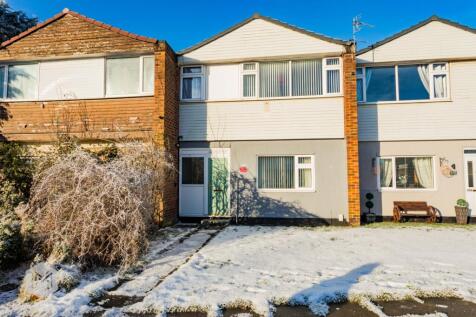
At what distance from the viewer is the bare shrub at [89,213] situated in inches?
184

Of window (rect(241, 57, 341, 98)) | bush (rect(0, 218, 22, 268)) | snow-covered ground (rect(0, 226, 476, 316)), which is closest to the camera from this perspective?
snow-covered ground (rect(0, 226, 476, 316))

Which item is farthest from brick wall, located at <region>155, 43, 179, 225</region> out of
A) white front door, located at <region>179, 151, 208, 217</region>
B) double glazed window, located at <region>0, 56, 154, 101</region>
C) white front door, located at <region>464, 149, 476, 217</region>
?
white front door, located at <region>464, 149, 476, 217</region>

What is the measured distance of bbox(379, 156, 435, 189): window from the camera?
30.3ft

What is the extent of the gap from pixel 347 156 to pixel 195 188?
4914mm

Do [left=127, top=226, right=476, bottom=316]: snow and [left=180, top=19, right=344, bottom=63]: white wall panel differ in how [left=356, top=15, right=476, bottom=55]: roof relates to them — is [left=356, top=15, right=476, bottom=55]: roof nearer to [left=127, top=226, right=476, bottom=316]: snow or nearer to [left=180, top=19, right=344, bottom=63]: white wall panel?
[left=180, top=19, right=344, bottom=63]: white wall panel

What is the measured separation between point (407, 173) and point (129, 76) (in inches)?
375

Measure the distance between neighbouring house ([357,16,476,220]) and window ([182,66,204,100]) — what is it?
5.42 meters

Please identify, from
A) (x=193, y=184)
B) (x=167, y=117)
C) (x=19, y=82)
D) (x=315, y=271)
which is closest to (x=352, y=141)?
(x=315, y=271)

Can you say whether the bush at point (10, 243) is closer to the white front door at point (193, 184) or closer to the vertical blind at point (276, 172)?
the white front door at point (193, 184)

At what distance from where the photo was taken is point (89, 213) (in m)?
4.67

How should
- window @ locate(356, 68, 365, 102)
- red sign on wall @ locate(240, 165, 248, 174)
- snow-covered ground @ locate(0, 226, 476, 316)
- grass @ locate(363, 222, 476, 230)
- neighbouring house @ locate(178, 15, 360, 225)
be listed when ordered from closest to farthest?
snow-covered ground @ locate(0, 226, 476, 316)
grass @ locate(363, 222, 476, 230)
neighbouring house @ locate(178, 15, 360, 225)
red sign on wall @ locate(240, 165, 248, 174)
window @ locate(356, 68, 365, 102)

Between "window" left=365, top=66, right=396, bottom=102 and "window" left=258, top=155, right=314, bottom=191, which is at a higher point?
"window" left=365, top=66, right=396, bottom=102

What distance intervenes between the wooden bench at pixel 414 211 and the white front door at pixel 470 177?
1.30 meters

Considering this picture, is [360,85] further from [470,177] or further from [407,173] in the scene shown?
[470,177]
